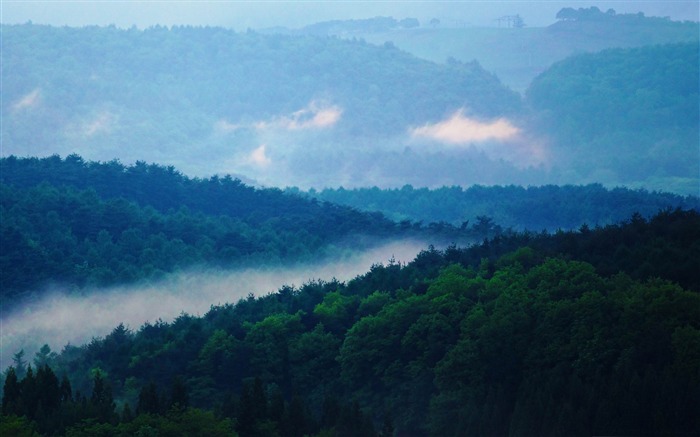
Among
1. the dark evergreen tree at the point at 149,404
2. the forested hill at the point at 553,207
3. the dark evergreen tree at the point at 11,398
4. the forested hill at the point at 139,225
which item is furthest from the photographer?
the forested hill at the point at 553,207

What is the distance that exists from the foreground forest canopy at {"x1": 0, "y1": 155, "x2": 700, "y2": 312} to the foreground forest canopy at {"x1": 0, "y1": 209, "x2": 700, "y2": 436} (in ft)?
110

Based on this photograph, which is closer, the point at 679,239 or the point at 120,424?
the point at 120,424

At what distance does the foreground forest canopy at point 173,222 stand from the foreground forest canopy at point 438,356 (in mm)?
33671

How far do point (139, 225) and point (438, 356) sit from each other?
7676 centimetres

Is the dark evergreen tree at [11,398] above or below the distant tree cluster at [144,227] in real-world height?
below

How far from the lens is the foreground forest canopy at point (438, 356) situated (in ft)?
175

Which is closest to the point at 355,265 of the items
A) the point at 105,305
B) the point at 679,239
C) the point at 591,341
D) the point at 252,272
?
the point at 252,272

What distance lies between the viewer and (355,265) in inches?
5349

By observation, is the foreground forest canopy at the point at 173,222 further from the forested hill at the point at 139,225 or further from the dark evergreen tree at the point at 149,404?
the dark evergreen tree at the point at 149,404

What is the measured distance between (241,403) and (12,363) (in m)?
51.2

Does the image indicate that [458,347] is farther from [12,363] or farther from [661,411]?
[12,363]

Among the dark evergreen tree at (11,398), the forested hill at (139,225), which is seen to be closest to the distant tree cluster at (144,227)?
the forested hill at (139,225)

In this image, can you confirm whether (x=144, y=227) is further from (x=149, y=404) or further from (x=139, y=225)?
(x=149, y=404)

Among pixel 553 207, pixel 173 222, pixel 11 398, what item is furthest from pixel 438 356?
pixel 553 207
